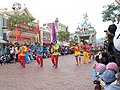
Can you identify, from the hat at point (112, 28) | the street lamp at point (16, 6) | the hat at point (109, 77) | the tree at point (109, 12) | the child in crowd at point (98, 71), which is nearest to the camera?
the hat at point (112, 28)

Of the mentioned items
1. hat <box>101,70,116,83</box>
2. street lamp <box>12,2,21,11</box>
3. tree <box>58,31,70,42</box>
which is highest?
street lamp <box>12,2,21,11</box>

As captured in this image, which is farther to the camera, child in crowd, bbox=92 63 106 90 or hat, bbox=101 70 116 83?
child in crowd, bbox=92 63 106 90

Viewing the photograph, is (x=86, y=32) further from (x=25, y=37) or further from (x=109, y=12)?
(x=109, y=12)

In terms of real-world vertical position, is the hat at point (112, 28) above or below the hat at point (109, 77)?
above

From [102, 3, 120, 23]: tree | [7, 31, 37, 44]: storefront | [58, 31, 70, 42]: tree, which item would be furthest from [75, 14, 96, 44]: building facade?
[102, 3, 120, 23]: tree

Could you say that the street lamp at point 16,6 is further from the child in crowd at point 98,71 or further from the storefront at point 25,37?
the child in crowd at point 98,71

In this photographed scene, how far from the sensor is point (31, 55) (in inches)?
845

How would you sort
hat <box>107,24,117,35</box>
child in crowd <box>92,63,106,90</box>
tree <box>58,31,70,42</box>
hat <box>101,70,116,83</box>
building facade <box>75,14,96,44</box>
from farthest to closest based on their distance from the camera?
building facade <box>75,14,96,44</box> < tree <box>58,31,70,42</box> < child in crowd <box>92,63,106,90</box> < hat <box>101,70,116,83</box> < hat <box>107,24,117,35</box>

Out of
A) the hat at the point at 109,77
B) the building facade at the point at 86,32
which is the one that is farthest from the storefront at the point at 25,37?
the hat at the point at 109,77

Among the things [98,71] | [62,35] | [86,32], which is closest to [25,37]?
[62,35]

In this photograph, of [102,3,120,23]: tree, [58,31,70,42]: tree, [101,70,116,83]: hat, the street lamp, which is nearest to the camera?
[101,70,116,83]: hat

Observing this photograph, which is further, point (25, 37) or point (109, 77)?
point (25, 37)

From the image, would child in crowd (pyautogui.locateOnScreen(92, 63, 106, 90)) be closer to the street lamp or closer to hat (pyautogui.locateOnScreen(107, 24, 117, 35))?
hat (pyautogui.locateOnScreen(107, 24, 117, 35))

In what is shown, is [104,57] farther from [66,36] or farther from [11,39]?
[66,36]
